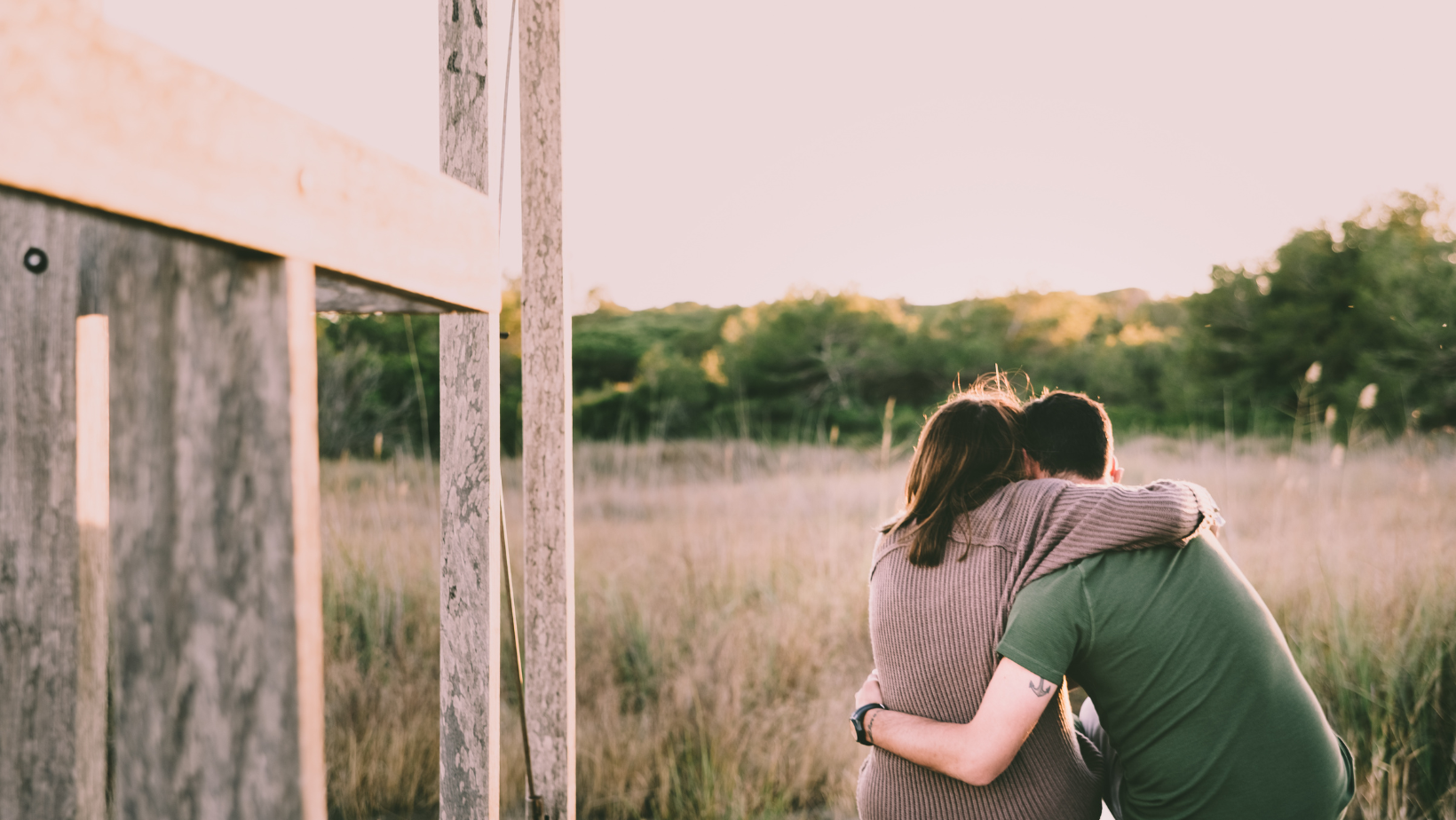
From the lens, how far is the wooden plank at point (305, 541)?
1.72 ft

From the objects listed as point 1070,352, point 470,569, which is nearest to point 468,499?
point 470,569

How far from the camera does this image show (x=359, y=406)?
817 centimetres

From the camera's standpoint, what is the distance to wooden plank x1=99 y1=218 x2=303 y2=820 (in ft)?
1.71

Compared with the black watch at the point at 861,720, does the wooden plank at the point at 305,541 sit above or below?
above

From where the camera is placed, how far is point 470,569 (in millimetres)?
1419

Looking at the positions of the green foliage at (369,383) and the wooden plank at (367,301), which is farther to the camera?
the green foliage at (369,383)

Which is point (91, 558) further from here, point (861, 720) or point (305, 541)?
point (861, 720)

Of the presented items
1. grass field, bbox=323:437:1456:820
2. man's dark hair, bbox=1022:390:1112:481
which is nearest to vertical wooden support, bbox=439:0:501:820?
man's dark hair, bbox=1022:390:1112:481

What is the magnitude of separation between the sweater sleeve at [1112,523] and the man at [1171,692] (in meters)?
0.03

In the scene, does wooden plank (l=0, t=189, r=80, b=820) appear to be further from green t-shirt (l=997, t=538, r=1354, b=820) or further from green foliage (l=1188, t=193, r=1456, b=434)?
green foliage (l=1188, t=193, r=1456, b=434)

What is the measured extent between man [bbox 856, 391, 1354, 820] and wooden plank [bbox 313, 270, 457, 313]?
1242mm

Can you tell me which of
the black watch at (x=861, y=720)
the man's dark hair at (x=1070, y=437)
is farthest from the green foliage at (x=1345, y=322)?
the black watch at (x=861, y=720)

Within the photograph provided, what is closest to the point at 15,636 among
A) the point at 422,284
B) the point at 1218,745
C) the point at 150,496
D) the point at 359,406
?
the point at 150,496

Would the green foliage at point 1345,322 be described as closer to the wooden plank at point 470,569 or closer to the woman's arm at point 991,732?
the woman's arm at point 991,732
